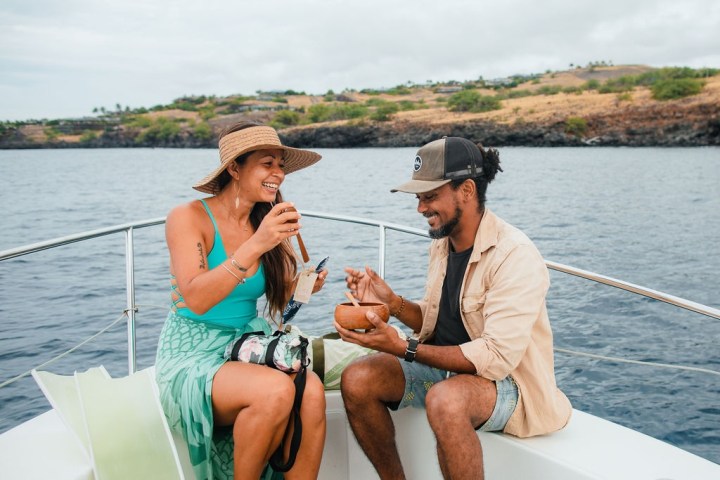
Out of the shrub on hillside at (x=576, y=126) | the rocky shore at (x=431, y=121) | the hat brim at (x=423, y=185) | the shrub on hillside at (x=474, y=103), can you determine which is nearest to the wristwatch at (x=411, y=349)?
the hat brim at (x=423, y=185)

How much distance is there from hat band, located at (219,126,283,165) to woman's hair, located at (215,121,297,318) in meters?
0.04

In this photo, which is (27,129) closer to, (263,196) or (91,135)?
(91,135)

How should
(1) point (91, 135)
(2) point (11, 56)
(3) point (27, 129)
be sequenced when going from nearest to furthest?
(2) point (11, 56)
(3) point (27, 129)
(1) point (91, 135)

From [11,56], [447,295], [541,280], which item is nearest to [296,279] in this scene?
[447,295]

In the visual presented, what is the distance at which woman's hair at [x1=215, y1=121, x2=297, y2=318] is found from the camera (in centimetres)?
230

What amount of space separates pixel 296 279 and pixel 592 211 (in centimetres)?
2336

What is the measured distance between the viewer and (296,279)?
2.44m

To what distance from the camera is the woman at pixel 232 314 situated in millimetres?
1884

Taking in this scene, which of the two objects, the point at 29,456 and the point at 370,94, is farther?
the point at 370,94

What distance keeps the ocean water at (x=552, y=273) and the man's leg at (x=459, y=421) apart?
1169mm

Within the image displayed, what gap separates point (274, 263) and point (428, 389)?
2.36 feet

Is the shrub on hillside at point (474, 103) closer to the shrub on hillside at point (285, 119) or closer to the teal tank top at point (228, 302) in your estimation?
the shrub on hillside at point (285, 119)

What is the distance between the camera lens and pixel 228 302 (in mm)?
2207

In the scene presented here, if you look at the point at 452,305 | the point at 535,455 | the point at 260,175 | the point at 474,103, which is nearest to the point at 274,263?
the point at 260,175
